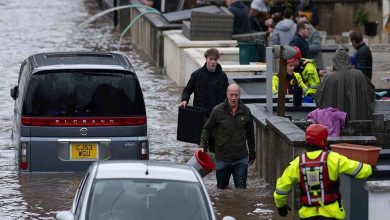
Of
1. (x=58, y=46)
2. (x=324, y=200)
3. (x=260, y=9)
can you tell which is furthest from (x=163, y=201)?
(x=58, y=46)

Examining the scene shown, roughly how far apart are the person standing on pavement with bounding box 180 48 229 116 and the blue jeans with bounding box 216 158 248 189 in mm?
2023

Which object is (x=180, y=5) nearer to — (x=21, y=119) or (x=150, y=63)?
(x=150, y=63)

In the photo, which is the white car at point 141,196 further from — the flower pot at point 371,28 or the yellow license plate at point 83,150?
the flower pot at point 371,28

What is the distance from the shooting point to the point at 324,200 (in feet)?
37.2

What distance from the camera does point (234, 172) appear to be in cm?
1577

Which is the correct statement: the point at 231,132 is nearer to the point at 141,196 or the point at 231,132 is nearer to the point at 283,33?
the point at 141,196

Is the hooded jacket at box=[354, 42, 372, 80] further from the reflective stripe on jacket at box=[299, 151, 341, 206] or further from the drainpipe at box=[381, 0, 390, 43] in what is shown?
the drainpipe at box=[381, 0, 390, 43]

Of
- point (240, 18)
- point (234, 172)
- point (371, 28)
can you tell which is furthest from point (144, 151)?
point (371, 28)

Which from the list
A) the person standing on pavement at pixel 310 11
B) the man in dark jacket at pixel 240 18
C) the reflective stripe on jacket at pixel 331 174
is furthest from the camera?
the person standing on pavement at pixel 310 11

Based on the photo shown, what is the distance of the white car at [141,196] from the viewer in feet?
35.0

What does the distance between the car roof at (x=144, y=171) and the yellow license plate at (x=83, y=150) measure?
4.64 metres

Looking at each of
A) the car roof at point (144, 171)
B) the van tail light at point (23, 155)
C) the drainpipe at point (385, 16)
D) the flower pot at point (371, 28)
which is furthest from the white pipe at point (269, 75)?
the flower pot at point (371, 28)

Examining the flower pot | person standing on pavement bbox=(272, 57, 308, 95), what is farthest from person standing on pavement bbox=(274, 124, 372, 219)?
the flower pot

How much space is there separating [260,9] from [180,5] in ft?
19.7
